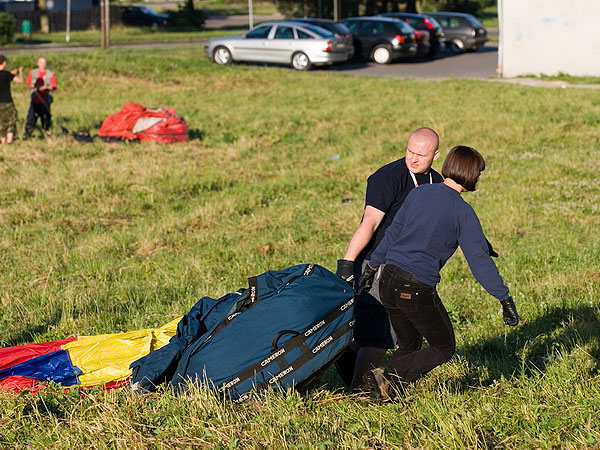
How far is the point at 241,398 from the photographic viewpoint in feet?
14.6

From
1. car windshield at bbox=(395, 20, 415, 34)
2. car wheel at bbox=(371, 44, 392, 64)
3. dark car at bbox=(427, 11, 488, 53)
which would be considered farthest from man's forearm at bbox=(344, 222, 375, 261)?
dark car at bbox=(427, 11, 488, 53)

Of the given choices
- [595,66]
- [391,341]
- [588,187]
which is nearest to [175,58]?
[595,66]

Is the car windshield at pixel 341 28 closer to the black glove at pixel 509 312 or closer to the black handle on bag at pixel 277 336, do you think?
the black glove at pixel 509 312

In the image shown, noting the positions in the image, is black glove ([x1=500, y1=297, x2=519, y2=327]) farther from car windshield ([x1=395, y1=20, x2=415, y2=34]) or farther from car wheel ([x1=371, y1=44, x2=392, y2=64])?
car wheel ([x1=371, y1=44, x2=392, y2=64])

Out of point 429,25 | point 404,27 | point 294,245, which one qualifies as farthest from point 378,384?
point 429,25

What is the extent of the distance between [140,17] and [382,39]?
2993 centimetres

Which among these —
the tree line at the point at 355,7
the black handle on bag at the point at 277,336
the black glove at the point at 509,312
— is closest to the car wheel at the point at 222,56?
the tree line at the point at 355,7

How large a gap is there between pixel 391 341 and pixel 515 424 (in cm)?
114

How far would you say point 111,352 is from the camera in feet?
17.7

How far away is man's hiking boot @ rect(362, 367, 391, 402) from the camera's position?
4.77 meters

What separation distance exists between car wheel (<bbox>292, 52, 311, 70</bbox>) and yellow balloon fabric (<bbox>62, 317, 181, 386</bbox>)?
24.1 m

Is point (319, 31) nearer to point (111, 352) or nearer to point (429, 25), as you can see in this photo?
point (429, 25)

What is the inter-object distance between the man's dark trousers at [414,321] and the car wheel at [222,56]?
85.5ft

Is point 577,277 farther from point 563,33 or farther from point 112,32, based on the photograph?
point 112,32
